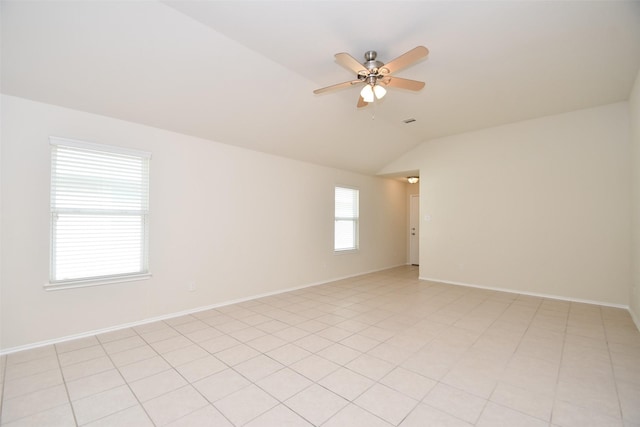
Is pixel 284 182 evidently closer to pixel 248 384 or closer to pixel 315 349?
pixel 315 349

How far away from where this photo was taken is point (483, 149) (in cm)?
545

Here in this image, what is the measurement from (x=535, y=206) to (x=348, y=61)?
14.6ft

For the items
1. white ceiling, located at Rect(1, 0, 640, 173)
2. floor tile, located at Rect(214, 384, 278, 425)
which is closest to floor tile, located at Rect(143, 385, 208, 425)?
floor tile, located at Rect(214, 384, 278, 425)

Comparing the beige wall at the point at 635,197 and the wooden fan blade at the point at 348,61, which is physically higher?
the wooden fan blade at the point at 348,61

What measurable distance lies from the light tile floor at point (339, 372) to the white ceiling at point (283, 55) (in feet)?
8.50

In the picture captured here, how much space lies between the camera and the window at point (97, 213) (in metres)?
2.96

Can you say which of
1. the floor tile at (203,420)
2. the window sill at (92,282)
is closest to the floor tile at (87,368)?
the window sill at (92,282)

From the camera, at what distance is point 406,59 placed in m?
2.35

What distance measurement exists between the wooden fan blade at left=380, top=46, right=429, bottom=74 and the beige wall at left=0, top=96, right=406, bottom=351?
2.69 m

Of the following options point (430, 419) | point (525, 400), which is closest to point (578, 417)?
point (525, 400)

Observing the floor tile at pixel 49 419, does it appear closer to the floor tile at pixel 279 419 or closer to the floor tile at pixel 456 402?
the floor tile at pixel 279 419

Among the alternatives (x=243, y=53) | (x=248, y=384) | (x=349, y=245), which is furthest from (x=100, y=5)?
(x=349, y=245)

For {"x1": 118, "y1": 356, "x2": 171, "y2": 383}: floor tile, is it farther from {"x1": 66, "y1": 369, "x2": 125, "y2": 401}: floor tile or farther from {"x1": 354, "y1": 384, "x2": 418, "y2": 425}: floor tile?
{"x1": 354, "y1": 384, "x2": 418, "y2": 425}: floor tile

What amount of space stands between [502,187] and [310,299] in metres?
4.04
